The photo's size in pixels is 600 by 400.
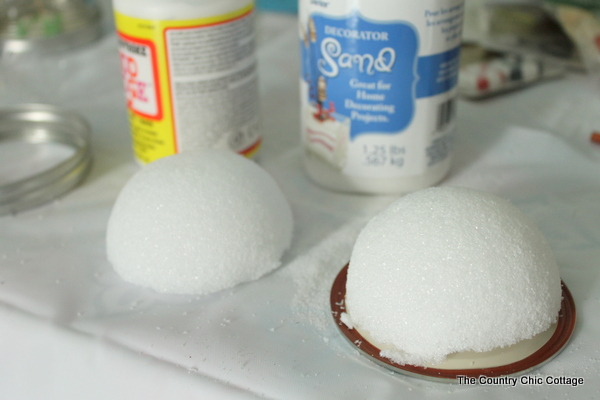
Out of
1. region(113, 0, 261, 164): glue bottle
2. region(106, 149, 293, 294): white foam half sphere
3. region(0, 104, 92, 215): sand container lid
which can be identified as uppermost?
region(113, 0, 261, 164): glue bottle

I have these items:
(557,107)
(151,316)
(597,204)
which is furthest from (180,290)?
(557,107)

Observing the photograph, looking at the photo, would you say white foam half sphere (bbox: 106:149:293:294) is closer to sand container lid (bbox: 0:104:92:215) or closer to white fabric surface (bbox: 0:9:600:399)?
white fabric surface (bbox: 0:9:600:399)

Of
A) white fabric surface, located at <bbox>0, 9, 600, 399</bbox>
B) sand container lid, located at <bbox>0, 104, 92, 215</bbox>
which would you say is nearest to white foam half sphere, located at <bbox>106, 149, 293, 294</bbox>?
white fabric surface, located at <bbox>0, 9, 600, 399</bbox>

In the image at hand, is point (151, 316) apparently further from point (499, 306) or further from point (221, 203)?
point (499, 306)

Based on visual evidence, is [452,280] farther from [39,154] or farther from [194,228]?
[39,154]

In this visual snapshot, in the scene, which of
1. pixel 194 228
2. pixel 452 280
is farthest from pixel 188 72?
pixel 452 280

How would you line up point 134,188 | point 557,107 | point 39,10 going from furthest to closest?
1. point 39,10
2. point 557,107
3. point 134,188
